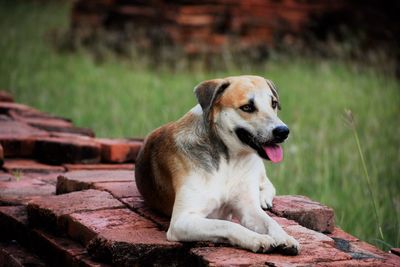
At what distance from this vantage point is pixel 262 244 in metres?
3.20

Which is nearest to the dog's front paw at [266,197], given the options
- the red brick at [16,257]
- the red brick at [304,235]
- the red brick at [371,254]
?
the red brick at [304,235]

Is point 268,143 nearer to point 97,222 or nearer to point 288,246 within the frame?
point 288,246

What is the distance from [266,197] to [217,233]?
0.92 metres

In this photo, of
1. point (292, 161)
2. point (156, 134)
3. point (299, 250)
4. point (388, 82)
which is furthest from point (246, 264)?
point (388, 82)

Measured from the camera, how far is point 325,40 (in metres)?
12.8

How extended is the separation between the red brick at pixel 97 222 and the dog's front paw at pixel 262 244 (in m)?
0.65

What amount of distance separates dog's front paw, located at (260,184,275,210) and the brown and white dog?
289mm

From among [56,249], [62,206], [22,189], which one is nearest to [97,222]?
[56,249]

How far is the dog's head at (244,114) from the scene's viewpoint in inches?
135

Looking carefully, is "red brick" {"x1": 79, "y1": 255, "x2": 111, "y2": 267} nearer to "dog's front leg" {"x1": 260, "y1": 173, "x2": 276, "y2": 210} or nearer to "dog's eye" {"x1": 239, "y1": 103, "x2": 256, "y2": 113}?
"dog's eye" {"x1": 239, "y1": 103, "x2": 256, "y2": 113}

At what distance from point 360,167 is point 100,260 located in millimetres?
3544

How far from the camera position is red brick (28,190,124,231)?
380 centimetres

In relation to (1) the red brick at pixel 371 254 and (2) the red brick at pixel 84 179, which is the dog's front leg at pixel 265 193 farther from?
(2) the red brick at pixel 84 179

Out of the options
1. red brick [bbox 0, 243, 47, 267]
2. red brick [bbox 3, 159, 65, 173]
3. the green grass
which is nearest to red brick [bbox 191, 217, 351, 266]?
red brick [bbox 0, 243, 47, 267]
